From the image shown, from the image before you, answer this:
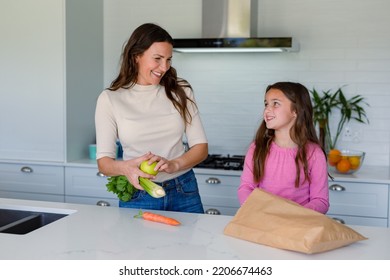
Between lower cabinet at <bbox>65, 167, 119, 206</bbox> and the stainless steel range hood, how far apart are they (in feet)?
3.57

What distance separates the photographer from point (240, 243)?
1.82m

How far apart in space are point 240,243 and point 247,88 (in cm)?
248

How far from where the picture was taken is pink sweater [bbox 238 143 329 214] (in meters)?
2.43

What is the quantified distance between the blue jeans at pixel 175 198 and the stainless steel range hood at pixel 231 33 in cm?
138

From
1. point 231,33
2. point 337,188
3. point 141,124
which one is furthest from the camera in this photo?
point 231,33

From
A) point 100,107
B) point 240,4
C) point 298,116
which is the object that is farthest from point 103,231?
point 240,4

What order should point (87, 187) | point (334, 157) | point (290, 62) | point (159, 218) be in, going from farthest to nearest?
point (290, 62) < point (87, 187) < point (334, 157) < point (159, 218)

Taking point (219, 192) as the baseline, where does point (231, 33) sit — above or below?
above

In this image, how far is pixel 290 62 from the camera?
4059 mm

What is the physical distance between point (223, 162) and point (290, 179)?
141 cm

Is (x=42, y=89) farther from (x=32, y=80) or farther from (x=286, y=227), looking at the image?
(x=286, y=227)

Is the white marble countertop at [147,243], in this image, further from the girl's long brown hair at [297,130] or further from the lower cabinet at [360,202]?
the lower cabinet at [360,202]

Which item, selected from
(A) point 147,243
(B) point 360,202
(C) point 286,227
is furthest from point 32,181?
(C) point 286,227

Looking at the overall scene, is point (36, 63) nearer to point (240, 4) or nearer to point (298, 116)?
point (240, 4)
